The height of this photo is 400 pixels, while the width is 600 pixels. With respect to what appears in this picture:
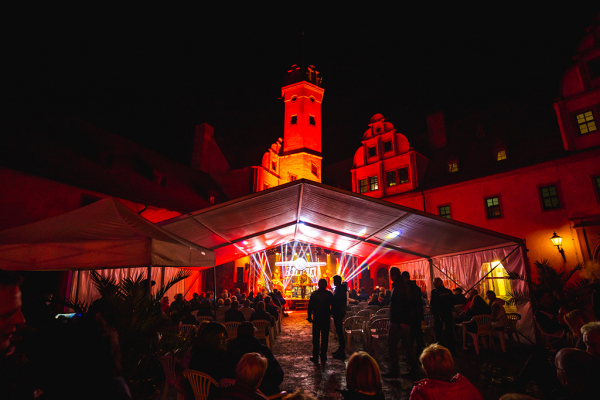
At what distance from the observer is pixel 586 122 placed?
13.4 meters

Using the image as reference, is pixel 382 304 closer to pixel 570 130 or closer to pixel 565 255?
pixel 565 255

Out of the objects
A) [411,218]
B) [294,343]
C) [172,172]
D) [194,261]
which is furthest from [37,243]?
[172,172]

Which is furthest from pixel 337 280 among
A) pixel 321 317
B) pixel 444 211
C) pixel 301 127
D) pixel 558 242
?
pixel 301 127

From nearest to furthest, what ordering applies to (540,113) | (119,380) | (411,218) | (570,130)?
(119,380) → (411,218) → (570,130) → (540,113)

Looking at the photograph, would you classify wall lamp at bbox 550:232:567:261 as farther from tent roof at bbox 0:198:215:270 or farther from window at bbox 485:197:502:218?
tent roof at bbox 0:198:215:270

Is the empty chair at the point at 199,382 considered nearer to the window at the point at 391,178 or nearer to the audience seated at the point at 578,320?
the audience seated at the point at 578,320

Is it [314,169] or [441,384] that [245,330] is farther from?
[314,169]

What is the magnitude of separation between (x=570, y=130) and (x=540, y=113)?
3077 mm

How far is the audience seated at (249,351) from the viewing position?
3.31 meters

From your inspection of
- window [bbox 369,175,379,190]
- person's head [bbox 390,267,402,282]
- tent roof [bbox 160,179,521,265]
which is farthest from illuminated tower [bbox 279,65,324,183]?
person's head [bbox 390,267,402,282]

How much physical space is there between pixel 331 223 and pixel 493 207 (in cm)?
965

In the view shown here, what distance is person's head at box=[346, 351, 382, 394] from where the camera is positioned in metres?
2.20

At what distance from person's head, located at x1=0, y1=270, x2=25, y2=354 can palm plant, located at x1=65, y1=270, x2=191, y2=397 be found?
50.8 inches

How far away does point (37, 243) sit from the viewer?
376cm
